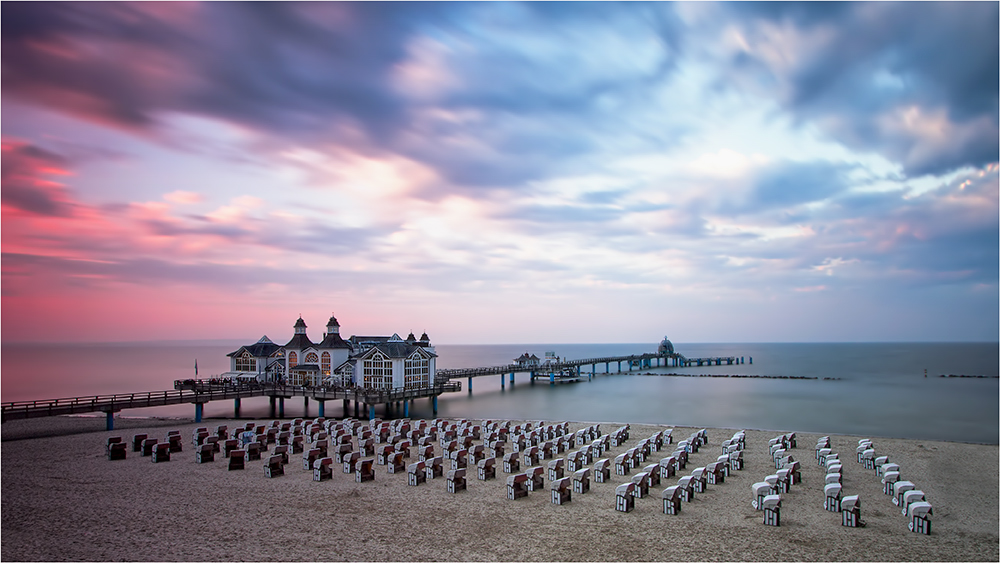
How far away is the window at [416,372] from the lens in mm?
44156

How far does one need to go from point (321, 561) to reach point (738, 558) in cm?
926

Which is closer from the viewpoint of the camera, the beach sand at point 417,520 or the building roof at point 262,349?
the beach sand at point 417,520

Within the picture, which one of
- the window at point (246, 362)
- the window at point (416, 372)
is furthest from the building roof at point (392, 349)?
the window at point (246, 362)

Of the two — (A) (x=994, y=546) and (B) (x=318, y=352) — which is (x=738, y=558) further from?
(B) (x=318, y=352)

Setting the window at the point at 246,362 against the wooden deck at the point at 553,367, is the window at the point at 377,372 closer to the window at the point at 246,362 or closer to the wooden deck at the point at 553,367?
the window at the point at 246,362

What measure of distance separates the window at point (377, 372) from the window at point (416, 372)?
4.48 ft

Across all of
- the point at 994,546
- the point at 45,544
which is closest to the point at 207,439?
the point at 45,544

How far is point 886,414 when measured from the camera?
50.3 m

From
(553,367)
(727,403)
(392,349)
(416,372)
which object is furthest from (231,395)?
(553,367)

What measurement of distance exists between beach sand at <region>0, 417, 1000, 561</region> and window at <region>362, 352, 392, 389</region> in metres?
20.8

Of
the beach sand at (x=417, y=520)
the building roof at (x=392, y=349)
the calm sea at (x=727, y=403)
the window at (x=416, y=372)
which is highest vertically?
the building roof at (x=392, y=349)

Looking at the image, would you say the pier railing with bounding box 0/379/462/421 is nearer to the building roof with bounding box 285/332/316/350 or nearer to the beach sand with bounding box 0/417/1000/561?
the building roof with bounding box 285/332/316/350

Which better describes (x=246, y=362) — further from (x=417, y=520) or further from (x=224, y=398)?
(x=417, y=520)

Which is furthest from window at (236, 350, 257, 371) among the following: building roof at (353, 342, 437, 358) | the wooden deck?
the wooden deck
